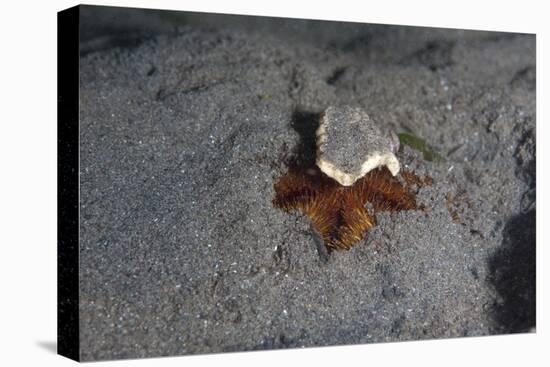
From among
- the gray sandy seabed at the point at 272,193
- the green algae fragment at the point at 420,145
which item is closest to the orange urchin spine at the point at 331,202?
the gray sandy seabed at the point at 272,193

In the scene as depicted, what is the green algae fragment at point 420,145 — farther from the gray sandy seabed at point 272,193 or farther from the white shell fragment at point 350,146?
the white shell fragment at point 350,146

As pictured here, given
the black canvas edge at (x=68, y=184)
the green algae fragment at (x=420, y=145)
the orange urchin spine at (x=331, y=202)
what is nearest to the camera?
the black canvas edge at (x=68, y=184)

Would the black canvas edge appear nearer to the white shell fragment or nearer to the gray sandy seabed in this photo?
the gray sandy seabed

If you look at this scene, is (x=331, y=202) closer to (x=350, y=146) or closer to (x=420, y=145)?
(x=350, y=146)

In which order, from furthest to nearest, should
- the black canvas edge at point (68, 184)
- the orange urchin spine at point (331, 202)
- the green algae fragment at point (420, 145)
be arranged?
the green algae fragment at point (420, 145) < the orange urchin spine at point (331, 202) < the black canvas edge at point (68, 184)

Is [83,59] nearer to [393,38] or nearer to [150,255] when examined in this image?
[150,255]

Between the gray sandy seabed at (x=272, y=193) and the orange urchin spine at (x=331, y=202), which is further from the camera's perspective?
the orange urchin spine at (x=331, y=202)

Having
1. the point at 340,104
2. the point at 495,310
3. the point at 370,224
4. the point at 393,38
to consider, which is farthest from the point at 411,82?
the point at 495,310
